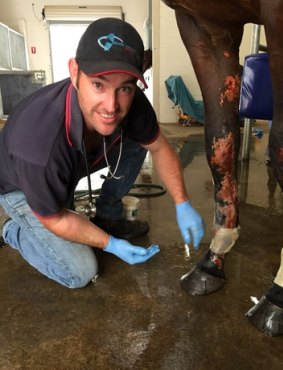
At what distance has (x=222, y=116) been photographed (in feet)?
2.95

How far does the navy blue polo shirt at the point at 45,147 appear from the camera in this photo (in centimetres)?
85

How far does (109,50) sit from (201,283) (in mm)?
671

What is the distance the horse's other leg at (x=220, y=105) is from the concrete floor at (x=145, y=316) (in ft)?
0.36

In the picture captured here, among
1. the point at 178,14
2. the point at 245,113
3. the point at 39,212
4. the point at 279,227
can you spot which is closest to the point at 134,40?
the point at 178,14

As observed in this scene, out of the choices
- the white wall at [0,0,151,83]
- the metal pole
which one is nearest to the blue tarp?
the metal pole

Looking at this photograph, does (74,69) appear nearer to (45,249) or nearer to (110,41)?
(110,41)

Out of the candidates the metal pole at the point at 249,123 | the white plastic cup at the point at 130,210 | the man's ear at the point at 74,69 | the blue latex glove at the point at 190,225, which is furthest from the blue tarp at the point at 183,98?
the man's ear at the point at 74,69

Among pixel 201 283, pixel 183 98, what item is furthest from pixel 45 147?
pixel 183 98

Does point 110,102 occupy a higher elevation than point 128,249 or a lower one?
higher

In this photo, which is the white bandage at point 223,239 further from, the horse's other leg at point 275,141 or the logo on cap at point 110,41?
the logo on cap at point 110,41

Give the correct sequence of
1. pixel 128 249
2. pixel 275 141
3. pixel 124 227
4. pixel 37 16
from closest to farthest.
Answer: pixel 275 141
pixel 128 249
pixel 124 227
pixel 37 16

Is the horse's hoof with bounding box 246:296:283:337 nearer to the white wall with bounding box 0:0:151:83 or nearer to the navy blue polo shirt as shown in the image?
the navy blue polo shirt

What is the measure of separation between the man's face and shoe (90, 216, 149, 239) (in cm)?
53

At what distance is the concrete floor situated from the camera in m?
0.75
